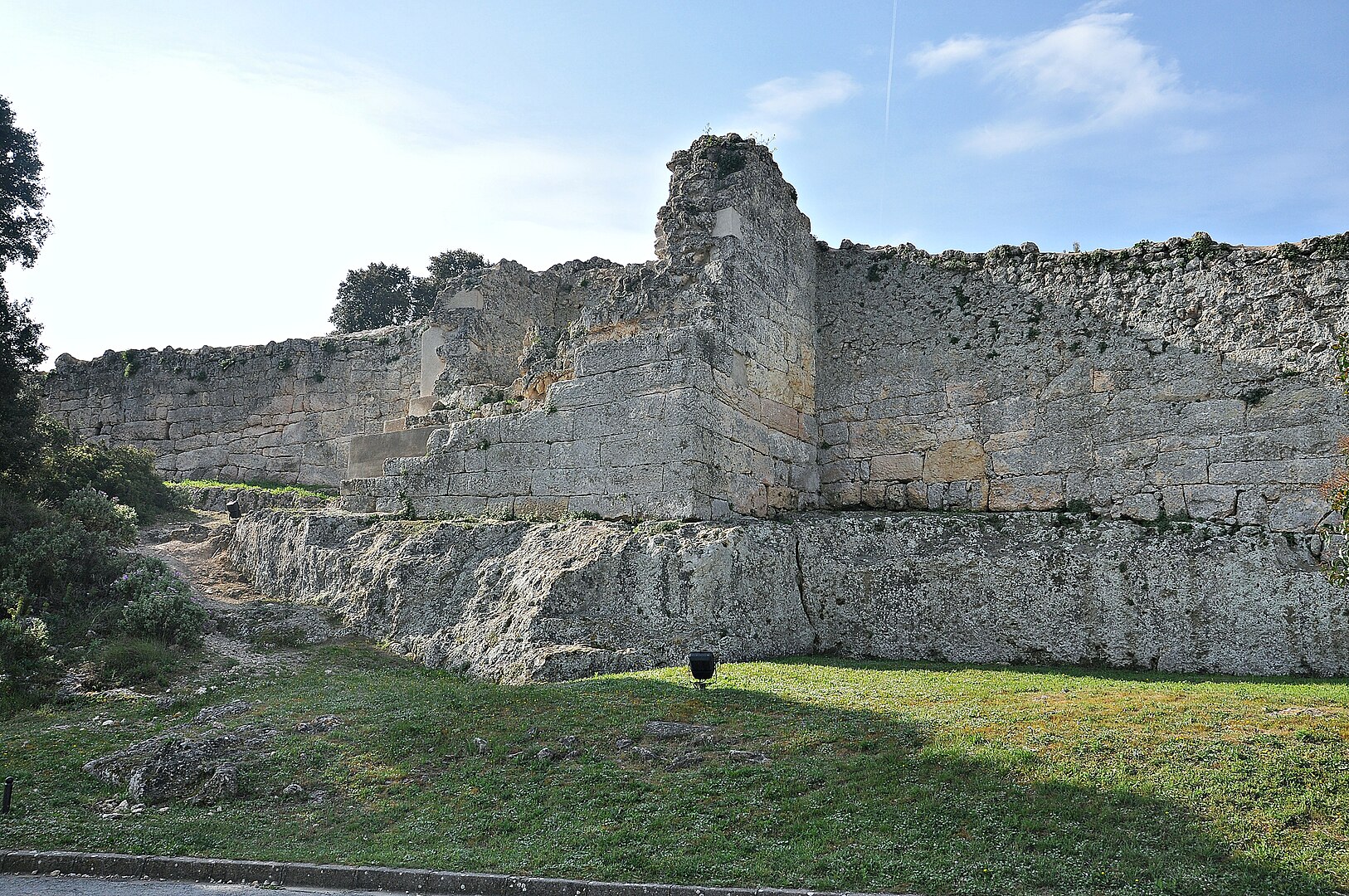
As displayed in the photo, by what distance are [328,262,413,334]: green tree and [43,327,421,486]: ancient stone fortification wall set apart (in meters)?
11.5

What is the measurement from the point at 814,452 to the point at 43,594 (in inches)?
379

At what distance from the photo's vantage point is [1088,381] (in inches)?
480

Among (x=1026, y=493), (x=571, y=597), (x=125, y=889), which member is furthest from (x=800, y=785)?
(x=1026, y=493)

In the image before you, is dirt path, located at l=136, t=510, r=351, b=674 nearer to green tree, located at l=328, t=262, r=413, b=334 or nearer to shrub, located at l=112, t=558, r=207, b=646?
shrub, located at l=112, t=558, r=207, b=646

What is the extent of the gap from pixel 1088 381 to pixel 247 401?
15749 millimetres

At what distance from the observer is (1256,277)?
11.5m

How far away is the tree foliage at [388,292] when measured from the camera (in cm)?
3347

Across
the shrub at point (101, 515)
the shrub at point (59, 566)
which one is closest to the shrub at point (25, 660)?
the shrub at point (59, 566)

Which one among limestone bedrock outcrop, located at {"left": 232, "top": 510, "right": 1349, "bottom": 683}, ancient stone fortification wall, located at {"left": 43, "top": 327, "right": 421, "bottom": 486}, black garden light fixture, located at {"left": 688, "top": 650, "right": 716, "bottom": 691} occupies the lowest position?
black garden light fixture, located at {"left": 688, "top": 650, "right": 716, "bottom": 691}

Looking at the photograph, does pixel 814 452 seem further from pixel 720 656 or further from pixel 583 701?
pixel 583 701

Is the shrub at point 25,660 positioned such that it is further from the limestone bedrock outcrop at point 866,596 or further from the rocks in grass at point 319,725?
the limestone bedrock outcrop at point 866,596

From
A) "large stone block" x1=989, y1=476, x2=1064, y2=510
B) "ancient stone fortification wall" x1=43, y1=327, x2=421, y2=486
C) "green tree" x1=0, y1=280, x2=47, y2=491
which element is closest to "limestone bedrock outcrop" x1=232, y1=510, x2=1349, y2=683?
"large stone block" x1=989, y1=476, x2=1064, y2=510

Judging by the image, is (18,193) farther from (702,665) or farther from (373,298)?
(373,298)

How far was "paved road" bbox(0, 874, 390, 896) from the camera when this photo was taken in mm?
6676
